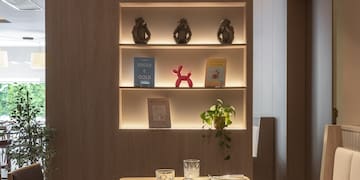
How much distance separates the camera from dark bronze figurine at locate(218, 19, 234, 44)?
4.46 m

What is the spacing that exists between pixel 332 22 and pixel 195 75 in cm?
135

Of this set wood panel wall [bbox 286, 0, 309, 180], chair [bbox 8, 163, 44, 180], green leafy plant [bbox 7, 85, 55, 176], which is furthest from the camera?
wood panel wall [bbox 286, 0, 309, 180]

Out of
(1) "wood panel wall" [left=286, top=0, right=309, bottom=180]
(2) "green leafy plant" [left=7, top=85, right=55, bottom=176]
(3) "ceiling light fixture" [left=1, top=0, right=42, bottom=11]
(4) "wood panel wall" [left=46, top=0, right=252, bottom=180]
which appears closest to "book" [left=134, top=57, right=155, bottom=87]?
(4) "wood panel wall" [left=46, top=0, right=252, bottom=180]

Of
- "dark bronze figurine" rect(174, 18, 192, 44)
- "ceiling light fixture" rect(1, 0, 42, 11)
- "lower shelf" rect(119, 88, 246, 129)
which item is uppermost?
"ceiling light fixture" rect(1, 0, 42, 11)

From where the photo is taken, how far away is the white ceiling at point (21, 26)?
7.65 m

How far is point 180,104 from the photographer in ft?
15.1

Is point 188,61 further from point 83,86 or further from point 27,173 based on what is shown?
point 27,173

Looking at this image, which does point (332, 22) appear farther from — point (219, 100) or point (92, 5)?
point (92, 5)

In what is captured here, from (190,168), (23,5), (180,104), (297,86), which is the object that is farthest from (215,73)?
(23,5)

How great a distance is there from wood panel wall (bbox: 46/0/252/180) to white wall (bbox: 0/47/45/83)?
25.1 feet

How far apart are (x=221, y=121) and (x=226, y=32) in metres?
0.80

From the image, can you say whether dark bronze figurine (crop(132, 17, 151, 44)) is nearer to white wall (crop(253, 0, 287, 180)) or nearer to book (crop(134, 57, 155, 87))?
book (crop(134, 57, 155, 87))

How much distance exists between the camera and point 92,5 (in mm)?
4426

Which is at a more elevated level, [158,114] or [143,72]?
[143,72]
